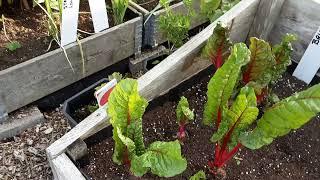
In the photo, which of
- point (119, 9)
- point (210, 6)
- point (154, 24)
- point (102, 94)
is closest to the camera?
point (102, 94)

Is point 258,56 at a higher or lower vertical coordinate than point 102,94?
higher

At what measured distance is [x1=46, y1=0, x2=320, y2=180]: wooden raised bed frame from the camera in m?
1.22

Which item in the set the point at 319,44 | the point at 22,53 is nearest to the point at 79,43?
the point at 22,53

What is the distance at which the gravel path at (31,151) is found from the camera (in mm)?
1760

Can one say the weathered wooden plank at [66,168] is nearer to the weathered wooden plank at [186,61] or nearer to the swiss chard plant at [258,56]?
the weathered wooden plank at [186,61]

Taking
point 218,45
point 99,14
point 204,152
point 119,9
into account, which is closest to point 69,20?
point 99,14

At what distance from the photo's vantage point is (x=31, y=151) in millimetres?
1829

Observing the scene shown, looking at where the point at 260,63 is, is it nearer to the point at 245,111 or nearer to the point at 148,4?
the point at 245,111

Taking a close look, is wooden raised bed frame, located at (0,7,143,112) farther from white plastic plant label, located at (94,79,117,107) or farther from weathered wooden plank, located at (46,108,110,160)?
weathered wooden plank, located at (46,108,110,160)

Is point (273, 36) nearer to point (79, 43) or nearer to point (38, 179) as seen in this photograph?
point (79, 43)

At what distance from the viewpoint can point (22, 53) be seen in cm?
182

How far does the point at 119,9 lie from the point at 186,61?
586 mm

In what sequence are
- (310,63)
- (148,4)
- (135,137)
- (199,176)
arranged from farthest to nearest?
(148,4) → (310,63) → (199,176) → (135,137)

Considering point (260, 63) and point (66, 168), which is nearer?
point (66, 168)
